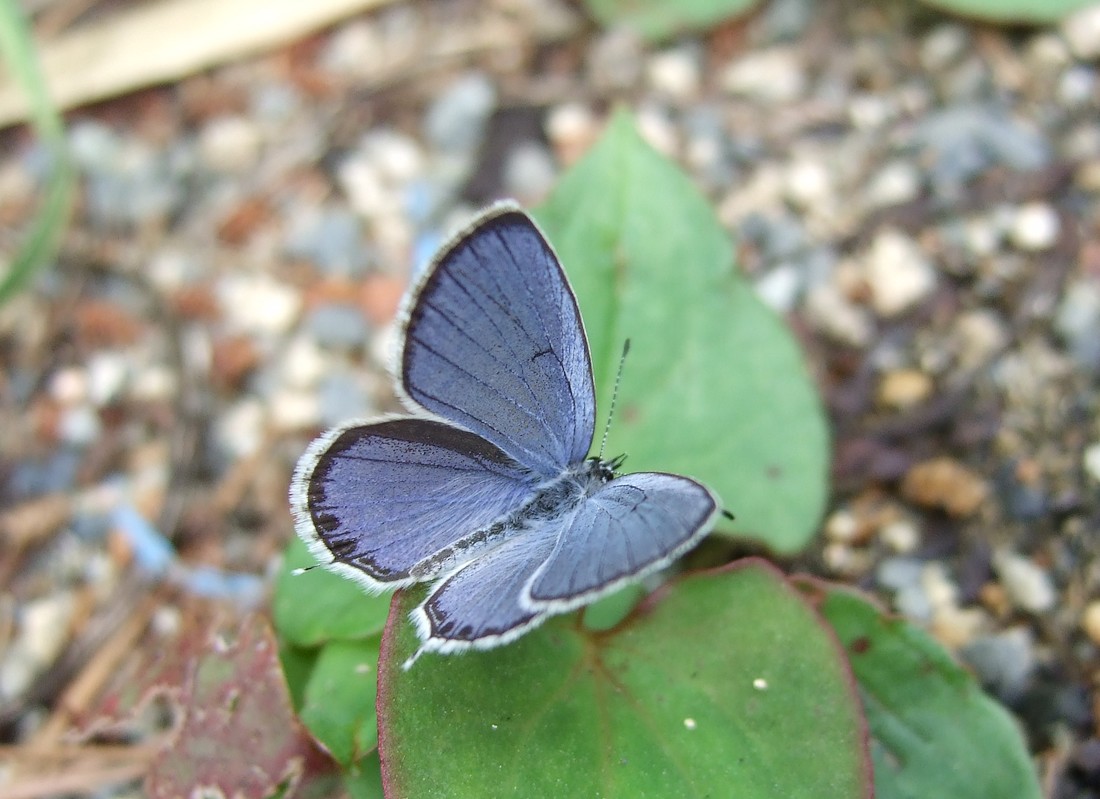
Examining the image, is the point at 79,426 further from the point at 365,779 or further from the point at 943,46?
the point at 943,46

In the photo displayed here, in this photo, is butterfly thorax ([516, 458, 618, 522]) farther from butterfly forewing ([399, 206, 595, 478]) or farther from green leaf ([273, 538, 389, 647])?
green leaf ([273, 538, 389, 647])

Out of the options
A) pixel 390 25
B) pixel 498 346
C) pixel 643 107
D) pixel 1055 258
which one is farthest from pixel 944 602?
pixel 390 25

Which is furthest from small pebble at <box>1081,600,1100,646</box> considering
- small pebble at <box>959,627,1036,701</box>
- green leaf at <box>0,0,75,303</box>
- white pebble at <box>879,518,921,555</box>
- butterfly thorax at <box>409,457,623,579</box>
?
green leaf at <box>0,0,75,303</box>

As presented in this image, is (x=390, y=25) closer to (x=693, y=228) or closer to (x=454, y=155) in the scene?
(x=454, y=155)

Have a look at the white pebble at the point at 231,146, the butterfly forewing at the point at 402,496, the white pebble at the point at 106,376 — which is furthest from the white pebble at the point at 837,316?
the white pebble at the point at 106,376

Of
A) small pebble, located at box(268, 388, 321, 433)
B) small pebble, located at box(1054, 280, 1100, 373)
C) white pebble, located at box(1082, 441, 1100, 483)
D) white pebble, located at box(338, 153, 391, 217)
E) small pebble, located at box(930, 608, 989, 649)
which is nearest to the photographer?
small pebble, located at box(930, 608, 989, 649)

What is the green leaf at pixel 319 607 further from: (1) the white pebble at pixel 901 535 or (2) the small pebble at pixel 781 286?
(2) the small pebble at pixel 781 286
